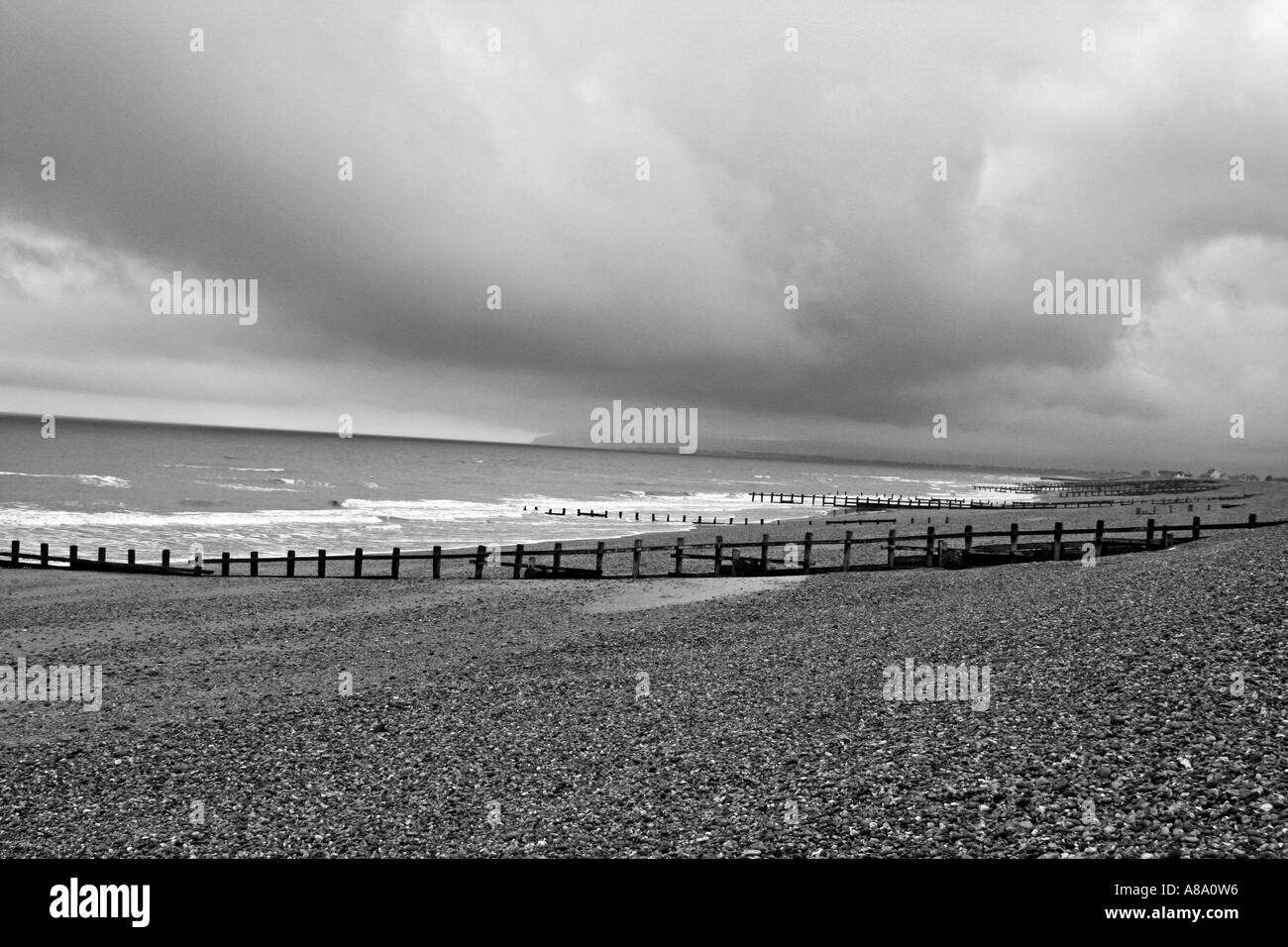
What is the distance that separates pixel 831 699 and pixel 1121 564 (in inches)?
503

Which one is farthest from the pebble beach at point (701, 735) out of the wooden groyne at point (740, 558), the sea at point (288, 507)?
the sea at point (288, 507)

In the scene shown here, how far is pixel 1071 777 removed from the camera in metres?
7.30

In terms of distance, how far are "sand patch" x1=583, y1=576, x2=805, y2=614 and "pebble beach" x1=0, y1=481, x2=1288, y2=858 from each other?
3365 mm

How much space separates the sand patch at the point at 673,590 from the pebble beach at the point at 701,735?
11.0ft

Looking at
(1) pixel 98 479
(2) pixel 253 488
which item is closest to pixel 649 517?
(2) pixel 253 488

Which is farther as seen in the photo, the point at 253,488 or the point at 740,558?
the point at 253,488

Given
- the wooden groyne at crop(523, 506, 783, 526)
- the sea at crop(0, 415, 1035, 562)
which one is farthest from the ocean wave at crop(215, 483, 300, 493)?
the wooden groyne at crop(523, 506, 783, 526)

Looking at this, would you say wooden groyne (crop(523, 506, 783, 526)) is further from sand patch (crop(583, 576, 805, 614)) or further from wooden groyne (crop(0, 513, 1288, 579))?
sand patch (crop(583, 576, 805, 614))

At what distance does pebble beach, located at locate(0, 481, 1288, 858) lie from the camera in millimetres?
6988

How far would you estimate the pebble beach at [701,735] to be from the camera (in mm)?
6988

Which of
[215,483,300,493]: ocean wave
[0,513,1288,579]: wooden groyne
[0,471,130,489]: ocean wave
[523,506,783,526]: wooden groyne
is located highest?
[0,471,130,489]: ocean wave

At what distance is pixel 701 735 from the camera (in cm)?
970

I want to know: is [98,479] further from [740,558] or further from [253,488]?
[740,558]

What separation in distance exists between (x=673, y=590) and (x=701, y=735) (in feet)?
45.9
